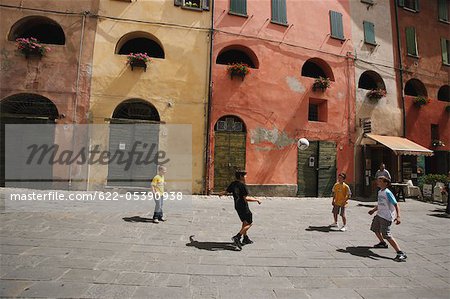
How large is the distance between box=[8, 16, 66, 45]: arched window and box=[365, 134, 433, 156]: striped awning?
639 inches

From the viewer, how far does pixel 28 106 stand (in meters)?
11.5

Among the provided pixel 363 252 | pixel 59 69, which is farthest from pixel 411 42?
pixel 59 69

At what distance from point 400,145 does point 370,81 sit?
15.0 ft

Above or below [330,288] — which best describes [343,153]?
above

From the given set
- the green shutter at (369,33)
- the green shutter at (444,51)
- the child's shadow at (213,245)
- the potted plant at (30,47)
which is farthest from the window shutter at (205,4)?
the green shutter at (444,51)

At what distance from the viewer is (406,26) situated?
16969 mm

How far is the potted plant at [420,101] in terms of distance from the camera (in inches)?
637

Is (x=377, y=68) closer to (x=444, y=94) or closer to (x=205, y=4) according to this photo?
(x=444, y=94)

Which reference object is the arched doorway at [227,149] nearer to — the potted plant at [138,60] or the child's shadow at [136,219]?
the potted plant at [138,60]

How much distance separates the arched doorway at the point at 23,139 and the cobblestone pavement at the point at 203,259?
4.75m

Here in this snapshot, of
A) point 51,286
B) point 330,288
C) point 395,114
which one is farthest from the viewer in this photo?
point 395,114

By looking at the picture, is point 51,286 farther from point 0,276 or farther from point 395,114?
point 395,114

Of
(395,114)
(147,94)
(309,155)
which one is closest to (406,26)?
(395,114)

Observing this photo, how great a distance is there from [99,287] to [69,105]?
33.0ft
